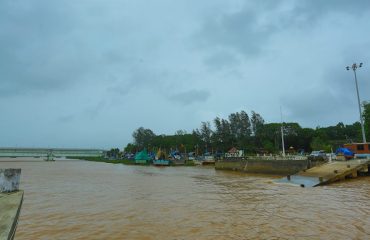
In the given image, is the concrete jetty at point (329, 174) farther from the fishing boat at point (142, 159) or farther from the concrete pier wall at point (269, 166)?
the fishing boat at point (142, 159)

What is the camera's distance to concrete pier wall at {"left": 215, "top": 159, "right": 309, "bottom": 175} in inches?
1726

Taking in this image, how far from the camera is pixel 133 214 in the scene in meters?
17.0

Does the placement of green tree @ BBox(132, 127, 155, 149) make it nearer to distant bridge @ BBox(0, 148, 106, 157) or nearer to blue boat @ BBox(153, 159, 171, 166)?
distant bridge @ BBox(0, 148, 106, 157)

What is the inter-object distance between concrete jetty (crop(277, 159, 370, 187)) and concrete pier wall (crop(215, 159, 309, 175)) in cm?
948

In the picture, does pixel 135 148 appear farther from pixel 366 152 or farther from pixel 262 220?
pixel 262 220

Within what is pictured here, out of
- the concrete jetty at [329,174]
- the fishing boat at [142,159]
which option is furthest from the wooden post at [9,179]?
the fishing boat at [142,159]

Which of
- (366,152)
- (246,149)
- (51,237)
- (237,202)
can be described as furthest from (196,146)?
(51,237)

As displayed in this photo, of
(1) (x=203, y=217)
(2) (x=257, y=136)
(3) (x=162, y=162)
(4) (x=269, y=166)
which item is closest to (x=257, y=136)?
(2) (x=257, y=136)

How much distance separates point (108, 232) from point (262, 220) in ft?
23.4

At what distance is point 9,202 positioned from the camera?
7324mm

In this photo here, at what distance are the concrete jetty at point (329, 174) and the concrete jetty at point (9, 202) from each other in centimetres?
2490

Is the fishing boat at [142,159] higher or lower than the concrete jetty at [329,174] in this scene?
higher

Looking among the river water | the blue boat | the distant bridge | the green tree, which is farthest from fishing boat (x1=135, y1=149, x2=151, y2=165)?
the river water

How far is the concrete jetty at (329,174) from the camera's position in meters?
28.4
